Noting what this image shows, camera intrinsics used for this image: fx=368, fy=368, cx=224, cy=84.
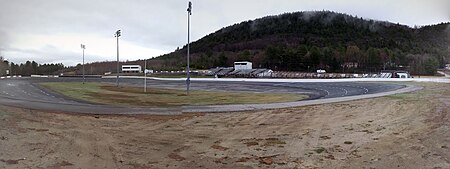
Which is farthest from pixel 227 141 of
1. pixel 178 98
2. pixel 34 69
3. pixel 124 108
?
pixel 34 69

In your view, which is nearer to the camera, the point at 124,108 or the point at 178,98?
the point at 124,108

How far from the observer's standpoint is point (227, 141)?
35.9 ft

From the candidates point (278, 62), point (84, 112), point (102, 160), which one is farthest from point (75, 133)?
point (278, 62)

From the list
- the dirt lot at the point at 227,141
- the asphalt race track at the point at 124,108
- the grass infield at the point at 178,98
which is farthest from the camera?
the grass infield at the point at 178,98

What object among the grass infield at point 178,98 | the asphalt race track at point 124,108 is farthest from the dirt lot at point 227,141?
the grass infield at point 178,98

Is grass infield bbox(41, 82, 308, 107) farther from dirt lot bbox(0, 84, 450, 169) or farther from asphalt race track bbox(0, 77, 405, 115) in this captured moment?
dirt lot bbox(0, 84, 450, 169)

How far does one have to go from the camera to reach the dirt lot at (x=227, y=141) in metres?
8.45

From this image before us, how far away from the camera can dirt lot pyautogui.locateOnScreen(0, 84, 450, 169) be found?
8.45m

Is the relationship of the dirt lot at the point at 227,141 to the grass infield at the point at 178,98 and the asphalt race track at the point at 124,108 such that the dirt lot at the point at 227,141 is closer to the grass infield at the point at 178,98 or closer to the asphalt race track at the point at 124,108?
the asphalt race track at the point at 124,108

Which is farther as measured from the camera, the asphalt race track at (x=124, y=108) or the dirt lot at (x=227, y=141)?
the asphalt race track at (x=124, y=108)

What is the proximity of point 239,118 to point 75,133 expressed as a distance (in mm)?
7099

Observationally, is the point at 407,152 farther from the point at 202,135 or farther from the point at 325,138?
the point at 202,135

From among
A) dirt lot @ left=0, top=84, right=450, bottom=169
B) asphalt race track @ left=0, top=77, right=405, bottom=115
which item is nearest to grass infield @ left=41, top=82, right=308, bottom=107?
asphalt race track @ left=0, top=77, right=405, bottom=115

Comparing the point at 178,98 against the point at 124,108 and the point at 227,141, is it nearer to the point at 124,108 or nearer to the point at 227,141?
the point at 124,108
